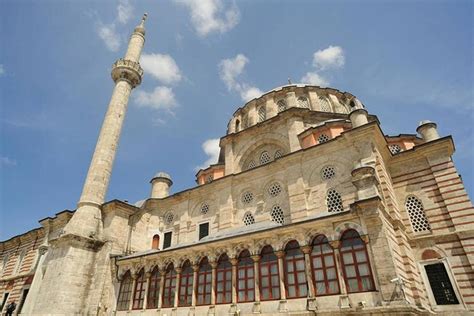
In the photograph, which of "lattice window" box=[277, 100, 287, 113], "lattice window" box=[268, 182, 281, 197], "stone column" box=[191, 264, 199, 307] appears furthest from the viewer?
"lattice window" box=[277, 100, 287, 113]

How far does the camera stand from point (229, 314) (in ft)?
37.8

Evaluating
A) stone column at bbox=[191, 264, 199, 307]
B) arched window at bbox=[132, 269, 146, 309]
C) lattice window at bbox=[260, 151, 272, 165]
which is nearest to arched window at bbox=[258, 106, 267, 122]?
lattice window at bbox=[260, 151, 272, 165]

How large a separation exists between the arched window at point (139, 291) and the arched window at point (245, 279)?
626 cm

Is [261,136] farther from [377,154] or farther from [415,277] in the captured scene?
[415,277]

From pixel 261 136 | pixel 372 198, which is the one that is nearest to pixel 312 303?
pixel 372 198

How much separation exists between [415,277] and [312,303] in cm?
465

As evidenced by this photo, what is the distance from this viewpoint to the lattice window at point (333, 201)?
13.6 meters

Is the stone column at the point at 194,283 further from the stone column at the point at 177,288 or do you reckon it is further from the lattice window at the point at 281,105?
the lattice window at the point at 281,105

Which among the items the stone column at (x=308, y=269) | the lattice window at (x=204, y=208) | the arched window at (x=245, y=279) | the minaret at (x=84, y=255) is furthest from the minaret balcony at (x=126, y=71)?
the stone column at (x=308, y=269)

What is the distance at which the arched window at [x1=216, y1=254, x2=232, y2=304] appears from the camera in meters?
12.1

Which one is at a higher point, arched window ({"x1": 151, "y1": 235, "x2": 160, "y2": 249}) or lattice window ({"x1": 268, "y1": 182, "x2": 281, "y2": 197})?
lattice window ({"x1": 268, "y1": 182, "x2": 281, "y2": 197})

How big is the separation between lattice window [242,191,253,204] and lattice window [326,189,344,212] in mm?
4679

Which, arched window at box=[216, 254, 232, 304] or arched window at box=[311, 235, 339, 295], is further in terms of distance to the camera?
arched window at box=[216, 254, 232, 304]

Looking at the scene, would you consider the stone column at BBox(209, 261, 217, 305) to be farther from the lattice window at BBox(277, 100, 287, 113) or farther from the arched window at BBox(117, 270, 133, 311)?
the lattice window at BBox(277, 100, 287, 113)
